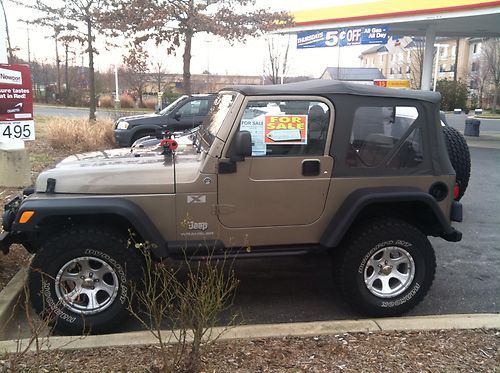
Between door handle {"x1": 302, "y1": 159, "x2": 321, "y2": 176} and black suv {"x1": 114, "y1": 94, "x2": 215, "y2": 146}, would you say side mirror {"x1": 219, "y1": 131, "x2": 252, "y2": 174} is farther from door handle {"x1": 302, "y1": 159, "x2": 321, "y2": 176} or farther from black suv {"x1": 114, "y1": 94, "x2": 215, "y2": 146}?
black suv {"x1": 114, "y1": 94, "x2": 215, "y2": 146}

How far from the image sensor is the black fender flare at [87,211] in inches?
131

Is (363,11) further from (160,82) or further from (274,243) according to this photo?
(160,82)

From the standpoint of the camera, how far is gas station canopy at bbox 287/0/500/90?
631 inches

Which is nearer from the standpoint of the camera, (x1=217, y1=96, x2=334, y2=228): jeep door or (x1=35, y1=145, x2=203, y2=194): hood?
(x1=35, y1=145, x2=203, y2=194): hood

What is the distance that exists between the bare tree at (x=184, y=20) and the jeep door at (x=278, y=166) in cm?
1114

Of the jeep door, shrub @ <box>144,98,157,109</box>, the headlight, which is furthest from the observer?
shrub @ <box>144,98,157,109</box>

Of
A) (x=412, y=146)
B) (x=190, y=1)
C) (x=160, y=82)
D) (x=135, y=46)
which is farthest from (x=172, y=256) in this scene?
(x=160, y=82)

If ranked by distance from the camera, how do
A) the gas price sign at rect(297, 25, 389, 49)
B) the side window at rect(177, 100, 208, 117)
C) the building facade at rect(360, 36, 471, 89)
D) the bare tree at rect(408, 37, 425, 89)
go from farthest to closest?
the building facade at rect(360, 36, 471, 89)
the bare tree at rect(408, 37, 425, 89)
the gas price sign at rect(297, 25, 389, 49)
the side window at rect(177, 100, 208, 117)

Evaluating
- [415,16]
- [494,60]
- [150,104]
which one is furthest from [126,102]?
[494,60]

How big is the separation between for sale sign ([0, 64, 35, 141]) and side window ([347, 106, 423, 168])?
531 centimetres

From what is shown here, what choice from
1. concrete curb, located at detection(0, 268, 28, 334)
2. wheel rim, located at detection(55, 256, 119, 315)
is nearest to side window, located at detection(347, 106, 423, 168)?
wheel rim, located at detection(55, 256, 119, 315)

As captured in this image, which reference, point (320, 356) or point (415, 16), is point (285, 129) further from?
point (415, 16)

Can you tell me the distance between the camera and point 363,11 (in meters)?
18.3

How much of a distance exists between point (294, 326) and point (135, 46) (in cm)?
1380
